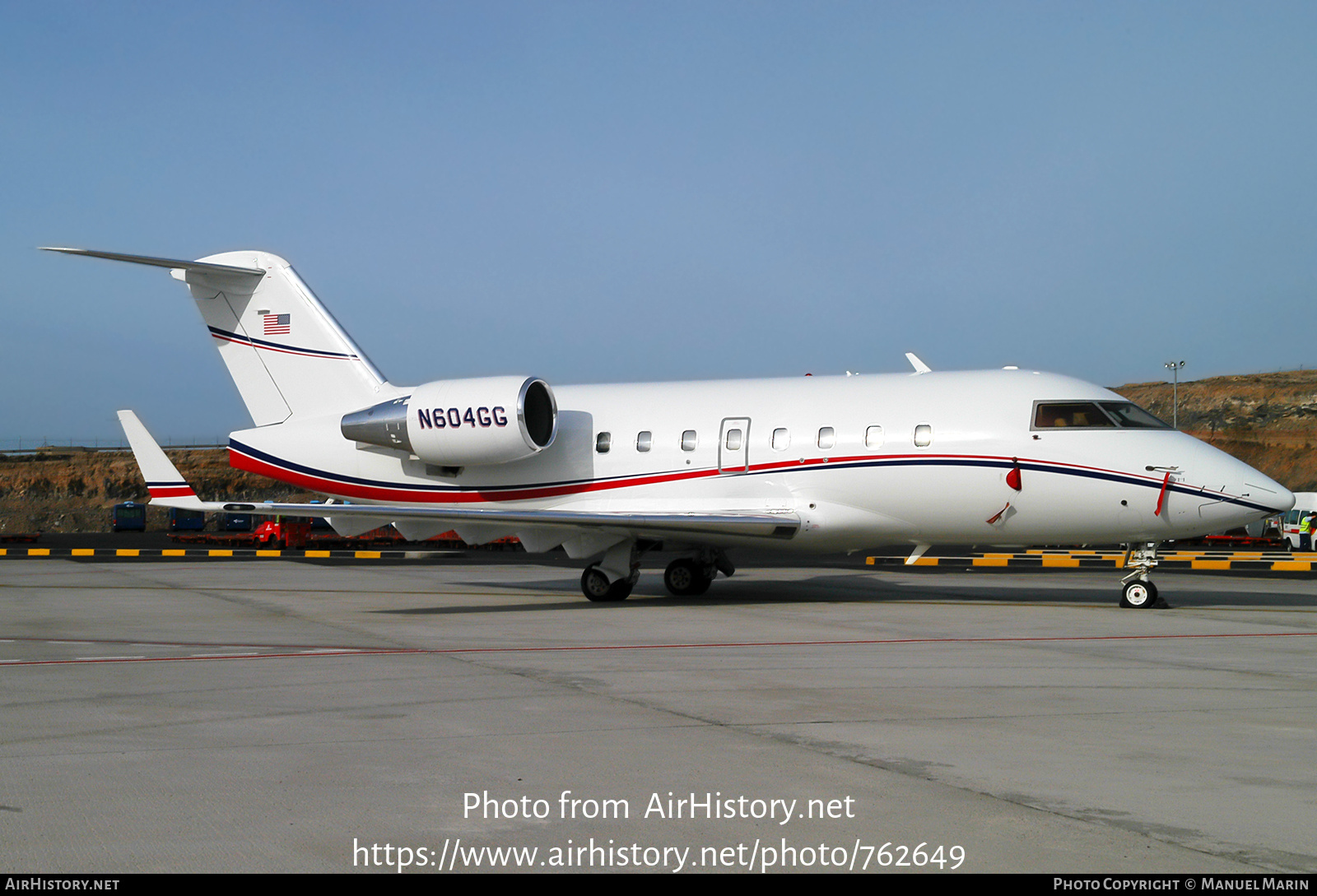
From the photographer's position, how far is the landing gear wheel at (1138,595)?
15.8 metres

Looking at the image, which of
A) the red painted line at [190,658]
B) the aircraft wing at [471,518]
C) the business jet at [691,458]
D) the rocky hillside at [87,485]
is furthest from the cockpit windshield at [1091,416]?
the rocky hillside at [87,485]

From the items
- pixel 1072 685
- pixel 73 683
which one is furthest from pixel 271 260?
pixel 1072 685

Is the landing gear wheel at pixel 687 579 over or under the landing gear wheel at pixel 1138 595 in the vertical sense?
under

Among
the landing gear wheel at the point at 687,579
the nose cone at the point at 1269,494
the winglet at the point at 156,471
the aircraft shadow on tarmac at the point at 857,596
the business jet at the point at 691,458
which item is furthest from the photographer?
the landing gear wheel at the point at 687,579

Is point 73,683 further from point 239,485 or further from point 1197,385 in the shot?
point 1197,385

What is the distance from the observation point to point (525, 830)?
4969mm

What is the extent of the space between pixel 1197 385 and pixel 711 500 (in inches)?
3618

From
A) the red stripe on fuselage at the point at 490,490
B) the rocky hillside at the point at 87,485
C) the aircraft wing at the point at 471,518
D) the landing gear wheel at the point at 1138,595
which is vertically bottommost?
the rocky hillside at the point at 87,485

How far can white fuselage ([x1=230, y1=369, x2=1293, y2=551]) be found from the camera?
15.0 m

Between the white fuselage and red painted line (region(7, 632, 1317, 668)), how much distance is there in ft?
9.11

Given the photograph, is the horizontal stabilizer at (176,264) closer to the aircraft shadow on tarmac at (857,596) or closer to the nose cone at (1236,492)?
the aircraft shadow on tarmac at (857,596)

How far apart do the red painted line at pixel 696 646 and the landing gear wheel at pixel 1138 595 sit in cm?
280

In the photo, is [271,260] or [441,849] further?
[271,260]
